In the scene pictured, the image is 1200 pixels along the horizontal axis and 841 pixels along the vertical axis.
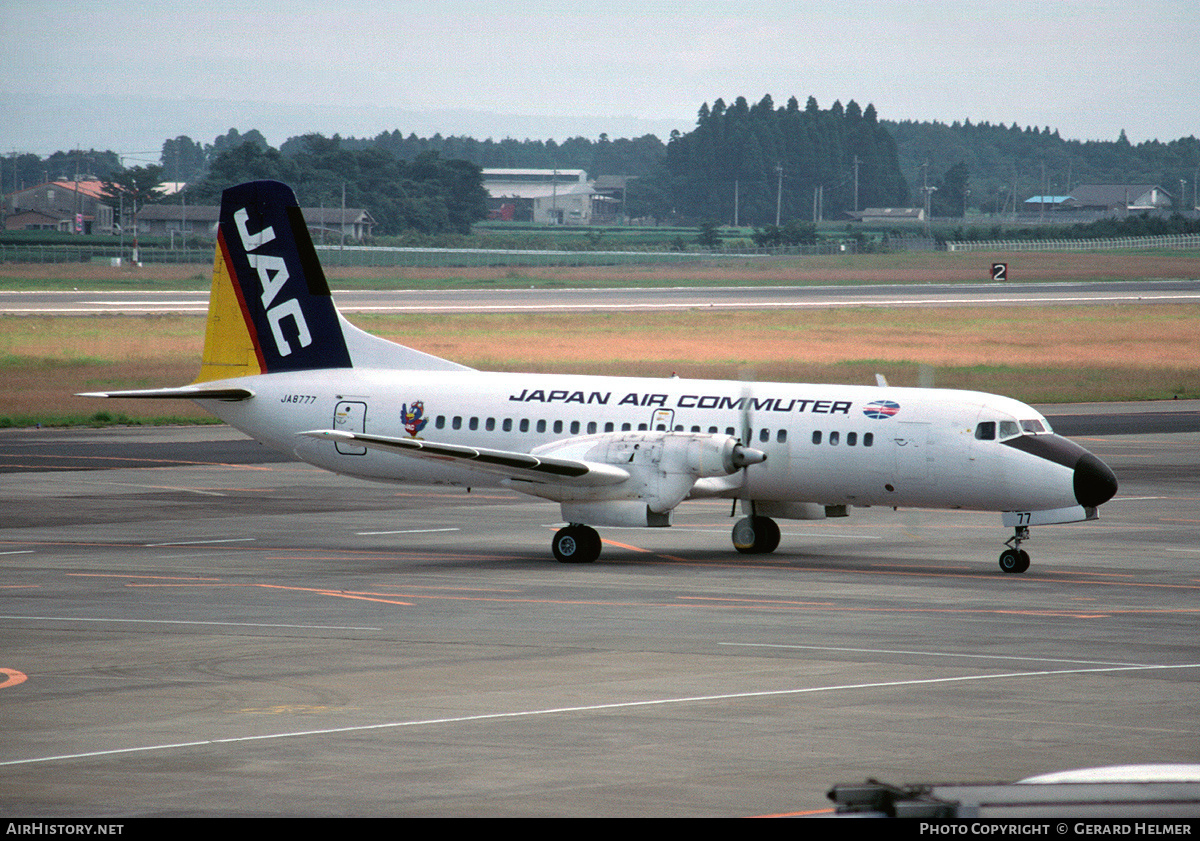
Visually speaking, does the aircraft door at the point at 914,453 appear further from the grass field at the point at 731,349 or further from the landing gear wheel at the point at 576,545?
the grass field at the point at 731,349

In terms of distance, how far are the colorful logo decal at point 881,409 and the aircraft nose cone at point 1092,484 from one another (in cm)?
357

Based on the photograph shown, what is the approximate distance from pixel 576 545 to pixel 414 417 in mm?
5159

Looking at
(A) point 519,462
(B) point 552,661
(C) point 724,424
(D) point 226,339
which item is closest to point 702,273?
(D) point 226,339

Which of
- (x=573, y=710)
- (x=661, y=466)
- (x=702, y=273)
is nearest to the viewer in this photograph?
(x=573, y=710)

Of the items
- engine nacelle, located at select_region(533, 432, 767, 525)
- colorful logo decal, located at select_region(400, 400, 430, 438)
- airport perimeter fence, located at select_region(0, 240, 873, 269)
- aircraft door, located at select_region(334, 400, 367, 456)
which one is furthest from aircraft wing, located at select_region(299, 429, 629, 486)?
airport perimeter fence, located at select_region(0, 240, 873, 269)

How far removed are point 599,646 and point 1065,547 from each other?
52.3 feet

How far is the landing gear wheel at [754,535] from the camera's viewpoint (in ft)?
107

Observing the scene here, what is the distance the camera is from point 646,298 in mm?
130750

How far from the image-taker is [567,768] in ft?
47.1

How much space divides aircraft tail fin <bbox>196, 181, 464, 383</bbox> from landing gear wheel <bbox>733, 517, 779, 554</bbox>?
785 centimetres

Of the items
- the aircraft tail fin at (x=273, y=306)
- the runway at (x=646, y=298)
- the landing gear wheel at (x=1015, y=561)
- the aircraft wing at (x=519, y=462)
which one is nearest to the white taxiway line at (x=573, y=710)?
the landing gear wheel at (x=1015, y=561)

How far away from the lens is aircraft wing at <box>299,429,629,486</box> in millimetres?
30047

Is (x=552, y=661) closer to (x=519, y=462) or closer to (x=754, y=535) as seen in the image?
(x=519, y=462)
